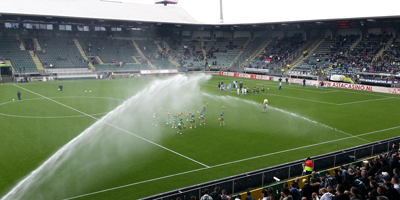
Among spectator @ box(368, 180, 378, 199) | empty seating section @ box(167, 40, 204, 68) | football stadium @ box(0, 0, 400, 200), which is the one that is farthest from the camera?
empty seating section @ box(167, 40, 204, 68)

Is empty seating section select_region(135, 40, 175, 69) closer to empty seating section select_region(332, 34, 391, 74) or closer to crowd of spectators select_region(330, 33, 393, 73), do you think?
crowd of spectators select_region(330, 33, 393, 73)

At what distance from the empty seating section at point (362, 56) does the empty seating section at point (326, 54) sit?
1.52m

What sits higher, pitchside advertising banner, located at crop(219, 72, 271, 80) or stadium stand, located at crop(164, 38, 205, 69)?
stadium stand, located at crop(164, 38, 205, 69)

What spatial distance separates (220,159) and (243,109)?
1654cm

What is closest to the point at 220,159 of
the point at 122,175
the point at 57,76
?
the point at 122,175

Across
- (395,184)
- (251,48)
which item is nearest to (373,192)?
(395,184)

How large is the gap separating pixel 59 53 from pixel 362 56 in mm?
60984

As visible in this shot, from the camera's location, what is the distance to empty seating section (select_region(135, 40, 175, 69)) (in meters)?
82.7

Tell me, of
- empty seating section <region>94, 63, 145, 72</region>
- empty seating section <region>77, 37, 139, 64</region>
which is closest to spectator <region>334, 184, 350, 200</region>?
empty seating section <region>94, 63, 145, 72</region>

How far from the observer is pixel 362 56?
203ft

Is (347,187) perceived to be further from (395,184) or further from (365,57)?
(365,57)

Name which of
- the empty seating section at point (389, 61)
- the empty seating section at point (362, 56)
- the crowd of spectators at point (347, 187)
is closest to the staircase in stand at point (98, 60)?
the empty seating section at point (362, 56)

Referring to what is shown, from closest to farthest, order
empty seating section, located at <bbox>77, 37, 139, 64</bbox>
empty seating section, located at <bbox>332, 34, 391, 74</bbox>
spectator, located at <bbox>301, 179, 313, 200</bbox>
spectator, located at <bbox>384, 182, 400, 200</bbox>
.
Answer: spectator, located at <bbox>384, 182, 400, 200</bbox>
spectator, located at <bbox>301, 179, 313, 200</bbox>
empty seating section, located at <bbox>332, 34, 391, 74</bbox>
empty seating section, located at <bbox>77, 37, 139, 64</bbox>

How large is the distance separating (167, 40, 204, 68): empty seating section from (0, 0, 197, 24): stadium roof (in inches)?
314
